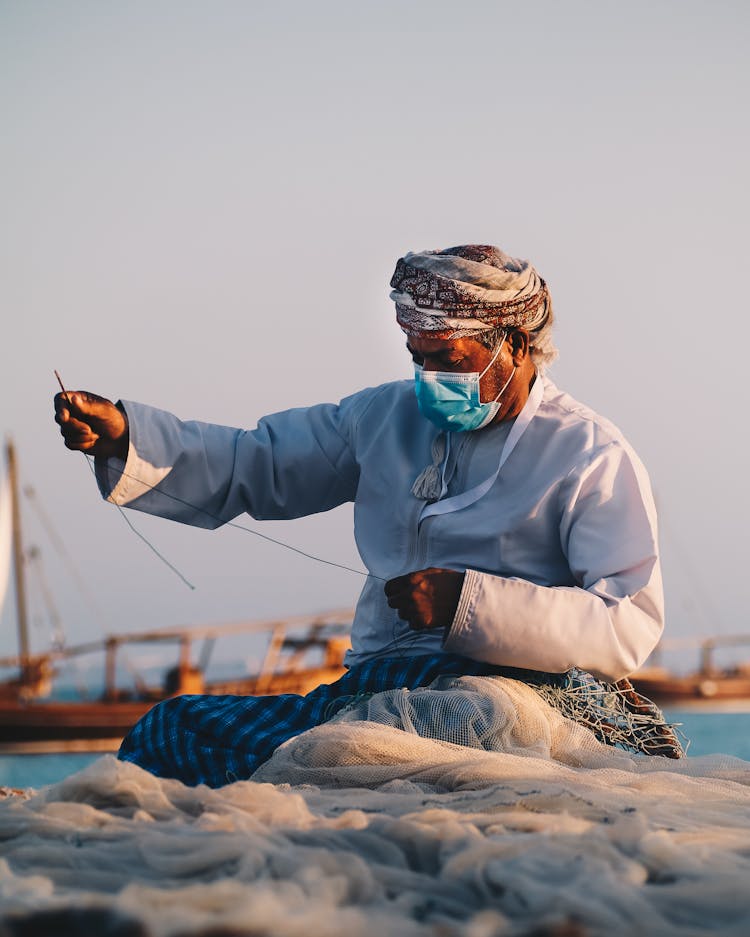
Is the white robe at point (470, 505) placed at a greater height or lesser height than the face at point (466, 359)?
lesser

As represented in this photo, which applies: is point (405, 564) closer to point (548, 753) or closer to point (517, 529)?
point (517, 529)

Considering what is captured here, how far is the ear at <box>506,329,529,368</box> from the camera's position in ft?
12.3

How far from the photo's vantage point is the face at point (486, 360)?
3680 mm

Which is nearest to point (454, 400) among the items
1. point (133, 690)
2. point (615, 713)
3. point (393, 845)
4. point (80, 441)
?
point (615, 713)

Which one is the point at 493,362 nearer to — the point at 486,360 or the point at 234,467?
the point at 486,360

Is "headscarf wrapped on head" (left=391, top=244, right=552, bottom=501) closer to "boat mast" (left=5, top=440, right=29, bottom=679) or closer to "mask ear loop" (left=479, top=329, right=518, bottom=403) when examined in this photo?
"mask ear loop" (left=479, top=329, right=518, bottom=403)

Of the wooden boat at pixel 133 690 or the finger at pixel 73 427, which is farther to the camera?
the wooden boat at pixel 133 690

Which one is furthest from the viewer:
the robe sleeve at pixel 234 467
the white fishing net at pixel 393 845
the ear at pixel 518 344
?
the robe sleeve at pixel 234 467

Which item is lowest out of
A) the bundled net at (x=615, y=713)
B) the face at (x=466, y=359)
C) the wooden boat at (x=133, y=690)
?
the wooden boat at (x=133, y=690)

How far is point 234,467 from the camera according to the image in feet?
13.3

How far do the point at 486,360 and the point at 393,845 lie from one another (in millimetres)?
1819

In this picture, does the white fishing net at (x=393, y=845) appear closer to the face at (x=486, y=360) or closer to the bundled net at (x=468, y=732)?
the bundled net at (x=468, y=732)

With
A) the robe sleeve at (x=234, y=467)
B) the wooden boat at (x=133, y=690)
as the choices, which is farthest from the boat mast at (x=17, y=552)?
the robe sleeve at (x=234, y=467)

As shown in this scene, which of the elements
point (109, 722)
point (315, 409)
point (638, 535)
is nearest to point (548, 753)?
point (638, 535)
